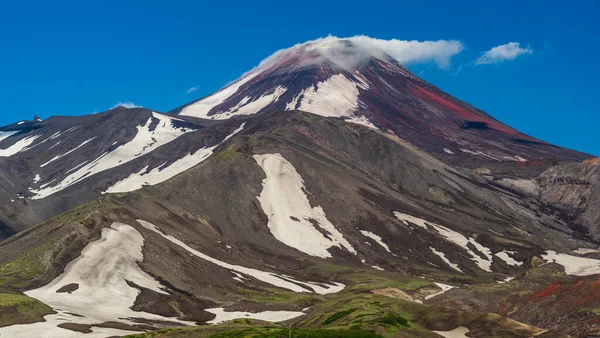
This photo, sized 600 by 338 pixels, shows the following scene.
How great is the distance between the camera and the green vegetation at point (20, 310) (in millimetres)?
99938

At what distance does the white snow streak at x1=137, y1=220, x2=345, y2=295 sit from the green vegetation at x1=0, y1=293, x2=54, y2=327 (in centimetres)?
5439

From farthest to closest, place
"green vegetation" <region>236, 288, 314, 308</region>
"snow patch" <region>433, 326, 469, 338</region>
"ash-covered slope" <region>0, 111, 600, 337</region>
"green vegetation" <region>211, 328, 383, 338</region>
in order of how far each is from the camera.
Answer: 1. "green vegetation" <region>236, 288, 314, 308</region>
2. "ash-covered slope" <region>0, 111, 600, 337</region>
3. "snow patch" <region>433, 326, 469, 338</region>
4. "green vegetation" <region>211, 328, 383, 338</region>

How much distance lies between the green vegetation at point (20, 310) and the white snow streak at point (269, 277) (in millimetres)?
54390

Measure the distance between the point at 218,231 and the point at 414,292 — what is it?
64144 millimetres

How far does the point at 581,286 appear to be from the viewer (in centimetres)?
10238

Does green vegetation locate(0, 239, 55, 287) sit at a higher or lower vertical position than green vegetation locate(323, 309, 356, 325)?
higher

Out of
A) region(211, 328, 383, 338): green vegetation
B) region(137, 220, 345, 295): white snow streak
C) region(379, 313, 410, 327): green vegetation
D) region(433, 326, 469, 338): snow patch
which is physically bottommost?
region(433, 326, 469, 338): snow patch

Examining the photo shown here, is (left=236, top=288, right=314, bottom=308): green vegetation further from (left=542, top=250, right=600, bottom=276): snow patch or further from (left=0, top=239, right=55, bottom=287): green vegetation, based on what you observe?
(left=542, top=250, right=600, bottom=276): snow patch

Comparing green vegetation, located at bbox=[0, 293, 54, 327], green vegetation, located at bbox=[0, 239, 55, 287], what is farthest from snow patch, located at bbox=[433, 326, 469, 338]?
green vegetation, located at bbox=[0, 239, 55, 287]

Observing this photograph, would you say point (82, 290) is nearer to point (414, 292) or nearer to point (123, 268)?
point (123, 268)

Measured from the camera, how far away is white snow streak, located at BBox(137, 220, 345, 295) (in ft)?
497

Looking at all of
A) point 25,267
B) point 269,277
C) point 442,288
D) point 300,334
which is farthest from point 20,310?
point 442,288

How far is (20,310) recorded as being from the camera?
104 metres

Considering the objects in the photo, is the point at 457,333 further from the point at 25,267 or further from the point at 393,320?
the point at 25,267
